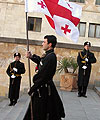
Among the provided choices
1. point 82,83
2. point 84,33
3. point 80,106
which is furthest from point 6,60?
point 84,33

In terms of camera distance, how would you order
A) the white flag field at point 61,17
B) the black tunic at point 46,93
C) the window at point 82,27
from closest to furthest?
the black tunic at point 46,93, the white flag field at point 61,17, the window at point 82,27

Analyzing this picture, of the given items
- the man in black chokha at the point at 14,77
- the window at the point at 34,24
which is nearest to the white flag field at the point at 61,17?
the man in black chokha at the point at 14,77

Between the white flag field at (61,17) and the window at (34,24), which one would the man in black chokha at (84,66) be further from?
the window at (34,24)

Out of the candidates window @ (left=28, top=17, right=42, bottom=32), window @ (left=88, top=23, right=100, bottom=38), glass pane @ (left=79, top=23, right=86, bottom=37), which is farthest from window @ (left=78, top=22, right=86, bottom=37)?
window @ (left=28, top=17, right=42, bottom=32)

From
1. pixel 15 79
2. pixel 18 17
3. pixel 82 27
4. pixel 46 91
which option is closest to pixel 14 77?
pixel 15 79

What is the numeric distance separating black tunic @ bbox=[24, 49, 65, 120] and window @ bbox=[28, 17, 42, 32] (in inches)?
592

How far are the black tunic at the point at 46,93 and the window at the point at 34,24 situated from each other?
1503 centimetres

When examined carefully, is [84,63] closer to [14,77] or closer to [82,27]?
[14,77]

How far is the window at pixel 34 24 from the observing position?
727 inches

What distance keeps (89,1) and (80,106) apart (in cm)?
1345

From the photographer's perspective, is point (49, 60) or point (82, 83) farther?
point (82, 83)

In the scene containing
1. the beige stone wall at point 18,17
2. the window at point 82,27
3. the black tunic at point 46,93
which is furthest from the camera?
the window at point 82,27

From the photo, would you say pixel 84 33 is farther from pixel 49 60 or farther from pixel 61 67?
pixel 49 60

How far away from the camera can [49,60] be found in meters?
3.56
